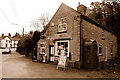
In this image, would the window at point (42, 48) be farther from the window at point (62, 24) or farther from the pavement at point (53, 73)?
the pavement at point (53, 73)

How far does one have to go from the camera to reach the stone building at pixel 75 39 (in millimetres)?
14930

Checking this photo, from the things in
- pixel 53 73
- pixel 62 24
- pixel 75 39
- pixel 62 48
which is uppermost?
pixel 62 24

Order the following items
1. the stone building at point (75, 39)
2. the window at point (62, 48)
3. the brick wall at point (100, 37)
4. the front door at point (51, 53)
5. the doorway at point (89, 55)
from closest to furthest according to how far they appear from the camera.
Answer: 1. the doorway at point (89, 55)
2. the stone building at point (75, 39)
3. the brick wall at point (100, 37)
4. the window at point (62, 48)
5. the front door at point (51, 53)

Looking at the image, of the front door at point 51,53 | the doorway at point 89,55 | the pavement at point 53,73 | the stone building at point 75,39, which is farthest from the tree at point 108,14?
the pavement at point 53,73

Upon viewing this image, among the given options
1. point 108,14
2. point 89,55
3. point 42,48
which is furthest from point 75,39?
point 108,14

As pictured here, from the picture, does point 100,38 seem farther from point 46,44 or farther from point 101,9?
point 101,9

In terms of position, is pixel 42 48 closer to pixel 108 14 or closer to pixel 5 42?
pixel 108 14

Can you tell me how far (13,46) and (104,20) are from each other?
2623 inches

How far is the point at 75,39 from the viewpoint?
50.2ft

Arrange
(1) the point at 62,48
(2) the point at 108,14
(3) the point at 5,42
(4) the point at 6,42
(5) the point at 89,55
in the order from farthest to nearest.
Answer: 1. (4) the point at 6,42
2. (3) the point at 5,42
3. (2) the point at 108,14
4. (1) the point at 62,48
5. (5) the point at 89,55

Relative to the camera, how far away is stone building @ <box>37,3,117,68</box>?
1493 cm

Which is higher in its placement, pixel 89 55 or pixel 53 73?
pixel 89 55

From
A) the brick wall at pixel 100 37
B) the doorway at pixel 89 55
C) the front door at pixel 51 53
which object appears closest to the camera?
the doorway at pixel 89 55

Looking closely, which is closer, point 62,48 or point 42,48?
point 62,48
